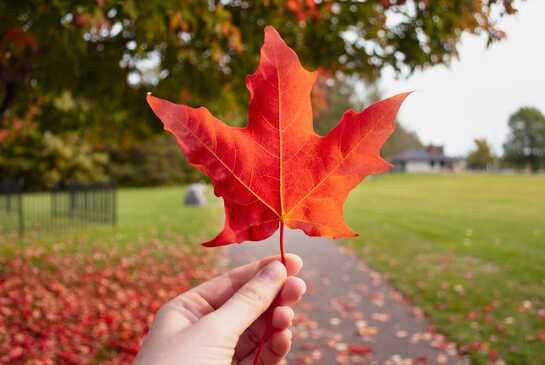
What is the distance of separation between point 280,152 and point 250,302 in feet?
1.29

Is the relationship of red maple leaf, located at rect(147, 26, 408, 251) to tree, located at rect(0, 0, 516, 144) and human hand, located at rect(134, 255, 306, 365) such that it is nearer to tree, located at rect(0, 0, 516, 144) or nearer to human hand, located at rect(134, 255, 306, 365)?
human hand, located at rect(134, 255, 306, 365)

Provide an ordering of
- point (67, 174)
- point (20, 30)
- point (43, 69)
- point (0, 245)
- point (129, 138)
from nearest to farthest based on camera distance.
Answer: point (20, 30) < point (43, 69) < point (129, 138) < point (0, 245) < point (67, 174)

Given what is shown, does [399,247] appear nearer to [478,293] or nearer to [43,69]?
[478,293]

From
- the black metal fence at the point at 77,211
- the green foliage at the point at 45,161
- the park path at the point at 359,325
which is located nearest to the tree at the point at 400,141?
the green foliage at the point at 45,161

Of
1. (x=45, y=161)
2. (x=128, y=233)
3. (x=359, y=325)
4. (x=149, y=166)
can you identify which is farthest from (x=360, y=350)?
(x=149, y=166)

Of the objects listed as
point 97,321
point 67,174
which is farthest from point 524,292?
point 67,174

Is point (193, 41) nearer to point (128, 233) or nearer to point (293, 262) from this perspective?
point (293, 262)

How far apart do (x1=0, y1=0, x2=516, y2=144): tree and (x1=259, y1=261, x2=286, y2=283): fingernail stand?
2.00 metres

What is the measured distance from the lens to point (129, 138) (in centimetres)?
729

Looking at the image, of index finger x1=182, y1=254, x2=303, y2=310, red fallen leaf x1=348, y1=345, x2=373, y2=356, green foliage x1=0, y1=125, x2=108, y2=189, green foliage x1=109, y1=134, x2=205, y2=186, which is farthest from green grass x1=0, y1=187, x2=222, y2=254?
green foliage x1=109, y1=134, x2=205, y2=186

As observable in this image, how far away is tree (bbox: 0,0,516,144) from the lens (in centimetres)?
329

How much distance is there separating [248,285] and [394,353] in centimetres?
389

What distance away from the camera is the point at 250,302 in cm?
112

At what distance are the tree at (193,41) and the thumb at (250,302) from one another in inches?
80.4
